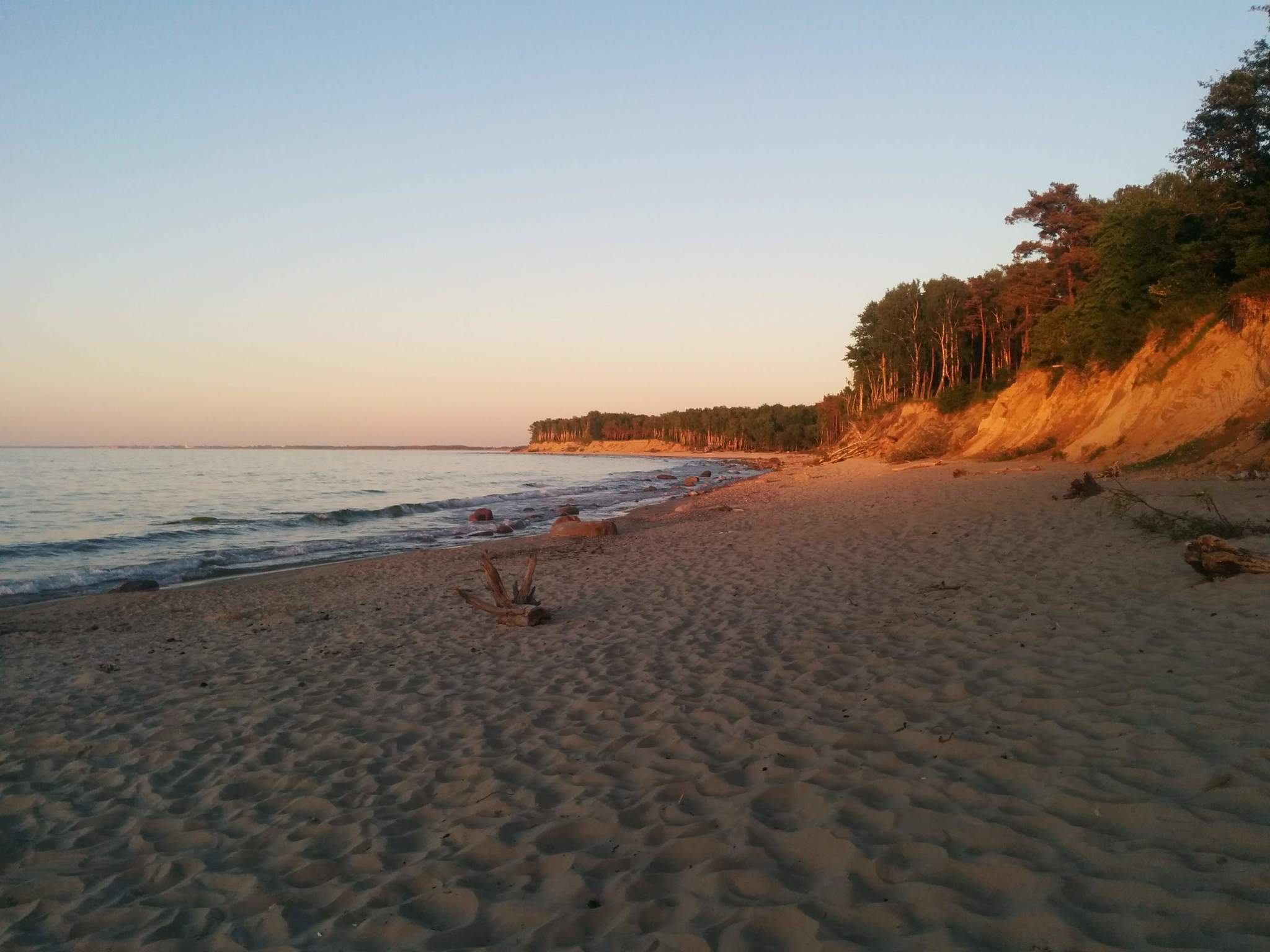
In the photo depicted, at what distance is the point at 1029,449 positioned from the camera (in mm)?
30547

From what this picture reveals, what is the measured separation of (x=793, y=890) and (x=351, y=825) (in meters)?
2.72

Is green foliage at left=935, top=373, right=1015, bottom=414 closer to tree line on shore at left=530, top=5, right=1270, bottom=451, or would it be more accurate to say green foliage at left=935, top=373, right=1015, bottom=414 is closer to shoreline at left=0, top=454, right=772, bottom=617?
tree line on shore at left=530, top=5, right=1270, bottom=451

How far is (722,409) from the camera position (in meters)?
146

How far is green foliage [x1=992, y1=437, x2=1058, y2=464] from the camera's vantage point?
29812 mm

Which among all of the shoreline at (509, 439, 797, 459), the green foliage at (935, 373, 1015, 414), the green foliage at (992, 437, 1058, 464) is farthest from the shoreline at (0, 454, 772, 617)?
the shoreline at (509, 439, 797, 459)

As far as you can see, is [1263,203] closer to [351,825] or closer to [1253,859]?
[1253,859]

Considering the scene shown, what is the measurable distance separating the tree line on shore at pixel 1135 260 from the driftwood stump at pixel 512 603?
20.6 metres

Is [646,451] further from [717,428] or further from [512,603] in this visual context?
[512,603]

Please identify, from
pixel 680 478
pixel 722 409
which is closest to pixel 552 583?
pixel 680 478

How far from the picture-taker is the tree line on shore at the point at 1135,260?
19.8m

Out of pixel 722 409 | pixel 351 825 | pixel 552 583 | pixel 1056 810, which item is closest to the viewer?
pixel 1056 810

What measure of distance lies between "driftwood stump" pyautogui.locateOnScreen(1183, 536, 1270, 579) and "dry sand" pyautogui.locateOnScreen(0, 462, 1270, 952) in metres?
0.22

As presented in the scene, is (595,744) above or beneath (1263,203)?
beneath

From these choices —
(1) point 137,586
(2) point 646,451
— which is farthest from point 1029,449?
(2) point 646,451
